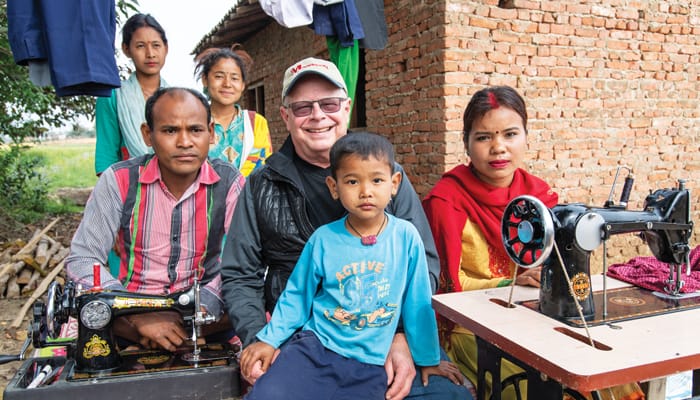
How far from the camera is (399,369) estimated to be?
186 centimetres

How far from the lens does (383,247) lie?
1.93 meters

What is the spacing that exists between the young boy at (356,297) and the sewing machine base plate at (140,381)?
135 mm

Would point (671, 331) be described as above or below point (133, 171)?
below

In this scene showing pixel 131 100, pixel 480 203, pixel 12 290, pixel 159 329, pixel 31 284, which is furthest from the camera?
pixel 31 284

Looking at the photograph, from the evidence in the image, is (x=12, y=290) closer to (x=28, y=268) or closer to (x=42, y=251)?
(x=28, y=268)

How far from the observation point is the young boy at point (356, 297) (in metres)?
1.82

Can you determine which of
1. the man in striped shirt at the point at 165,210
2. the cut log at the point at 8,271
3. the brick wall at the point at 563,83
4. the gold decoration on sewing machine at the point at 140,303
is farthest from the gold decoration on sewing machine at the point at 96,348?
the cut log at the point at 8,271

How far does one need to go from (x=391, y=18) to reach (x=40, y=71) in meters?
3.64

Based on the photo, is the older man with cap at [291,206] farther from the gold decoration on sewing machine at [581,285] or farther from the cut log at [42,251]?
the cut log at [42,251]

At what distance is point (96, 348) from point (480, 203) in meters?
1.74

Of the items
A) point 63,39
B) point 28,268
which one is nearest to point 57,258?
point 28,268

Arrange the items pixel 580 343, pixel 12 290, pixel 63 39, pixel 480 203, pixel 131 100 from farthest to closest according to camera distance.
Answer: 1. pixel 12 290
2. pixel 131 100
3. pixel 63 39
4. pixel 480 203
5. pixel 580 343

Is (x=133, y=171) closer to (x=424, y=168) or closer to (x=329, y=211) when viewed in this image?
(x=329, y=211)

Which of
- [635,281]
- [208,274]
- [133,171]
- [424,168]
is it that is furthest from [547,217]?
[424,168]
